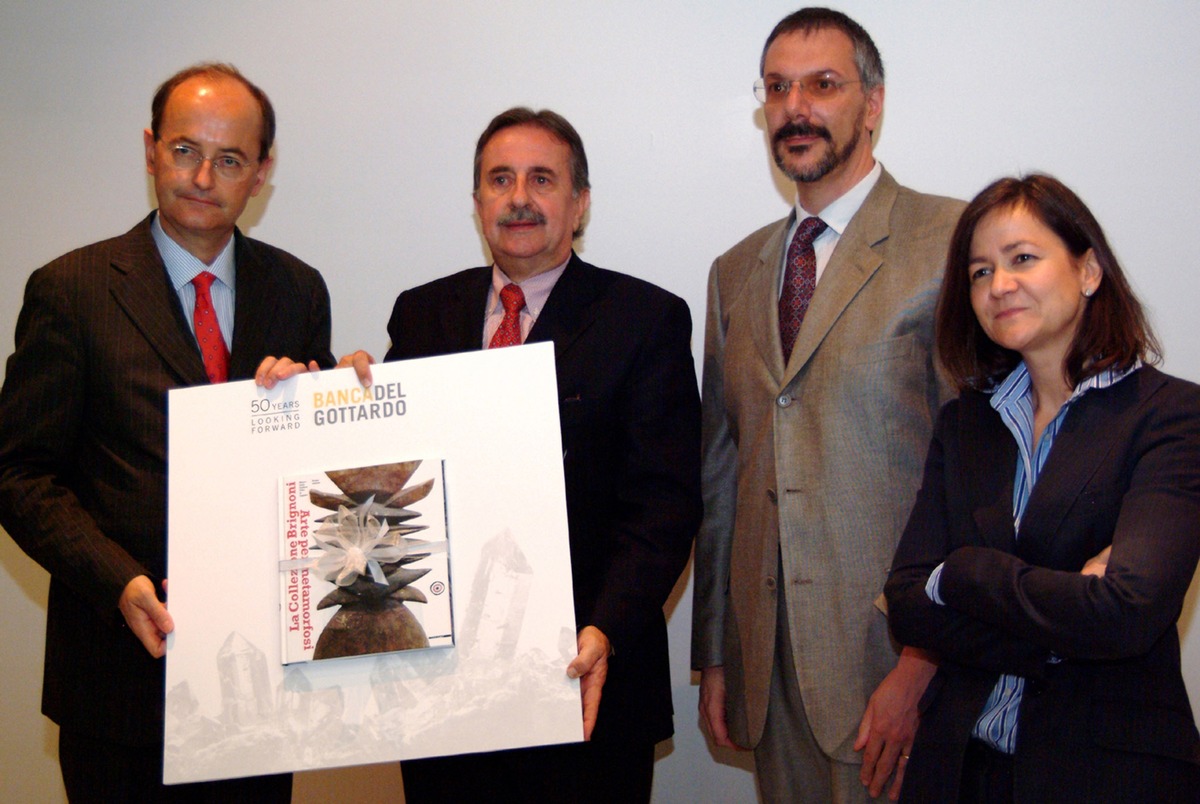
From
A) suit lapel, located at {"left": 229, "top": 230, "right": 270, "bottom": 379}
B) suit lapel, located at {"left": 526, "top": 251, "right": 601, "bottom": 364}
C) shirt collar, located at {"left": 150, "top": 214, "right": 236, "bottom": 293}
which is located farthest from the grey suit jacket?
shirt collar, located at {"left": 150, "top": 214, "right": 236, "bottom": 293}

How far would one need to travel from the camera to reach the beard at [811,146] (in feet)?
7.54

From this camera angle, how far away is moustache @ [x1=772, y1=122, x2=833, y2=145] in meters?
2.30

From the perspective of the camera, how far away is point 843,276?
2.20 metres

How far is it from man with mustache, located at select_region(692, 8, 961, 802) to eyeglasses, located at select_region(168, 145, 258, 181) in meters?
1.20

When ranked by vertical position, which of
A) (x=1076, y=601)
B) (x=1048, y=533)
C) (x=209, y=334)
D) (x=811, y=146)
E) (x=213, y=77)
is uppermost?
(x=213, y=77)

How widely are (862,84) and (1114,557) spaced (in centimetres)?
129

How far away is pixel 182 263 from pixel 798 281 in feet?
4.60

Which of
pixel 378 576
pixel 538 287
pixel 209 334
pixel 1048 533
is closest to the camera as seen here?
pixel 1048 533

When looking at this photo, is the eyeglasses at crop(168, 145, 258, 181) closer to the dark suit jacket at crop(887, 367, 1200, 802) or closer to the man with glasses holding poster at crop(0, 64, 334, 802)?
the man with glasses holding poster at crop(0, 64, 334, 802)

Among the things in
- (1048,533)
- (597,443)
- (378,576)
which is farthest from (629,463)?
(1048,533)

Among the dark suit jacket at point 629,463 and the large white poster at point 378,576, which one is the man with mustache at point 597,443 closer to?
the dark suit jacket at point 629,463

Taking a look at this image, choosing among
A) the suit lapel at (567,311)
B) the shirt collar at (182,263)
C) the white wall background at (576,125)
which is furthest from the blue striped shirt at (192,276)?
the white wall background at (576,125)

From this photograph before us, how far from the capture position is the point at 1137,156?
2.88m

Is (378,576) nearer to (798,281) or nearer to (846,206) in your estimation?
(798,281)
